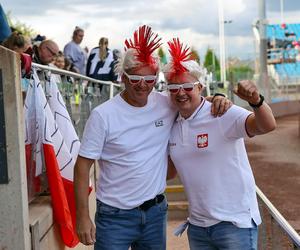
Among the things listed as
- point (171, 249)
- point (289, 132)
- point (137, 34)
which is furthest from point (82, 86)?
point (289, 132)

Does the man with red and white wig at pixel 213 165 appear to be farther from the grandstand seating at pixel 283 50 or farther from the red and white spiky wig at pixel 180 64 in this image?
the grandstand seating at pixel 283 50

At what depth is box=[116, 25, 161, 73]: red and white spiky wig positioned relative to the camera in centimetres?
322

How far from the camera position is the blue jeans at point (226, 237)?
310 centimetres

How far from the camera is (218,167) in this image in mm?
3107

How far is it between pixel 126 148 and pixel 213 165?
500 mm

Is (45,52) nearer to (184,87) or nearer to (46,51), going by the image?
(46,51)

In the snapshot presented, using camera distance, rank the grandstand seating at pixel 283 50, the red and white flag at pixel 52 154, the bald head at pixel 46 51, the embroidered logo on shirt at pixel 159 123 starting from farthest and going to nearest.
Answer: the grandstand seating at pixel 283 50 → the bald head at pixel 46 51 → the red and white flag at pixel 52 154 → the embroidered logo on shirt at pixel 159 123

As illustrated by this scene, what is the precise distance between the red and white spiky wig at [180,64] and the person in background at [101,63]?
624 cm

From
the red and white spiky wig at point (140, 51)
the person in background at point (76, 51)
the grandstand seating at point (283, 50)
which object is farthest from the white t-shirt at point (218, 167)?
the grandstand seating at point (283, 50)

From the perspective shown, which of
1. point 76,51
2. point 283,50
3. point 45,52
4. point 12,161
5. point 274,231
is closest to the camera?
point 12,161

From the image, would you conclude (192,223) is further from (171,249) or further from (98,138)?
(171,249)

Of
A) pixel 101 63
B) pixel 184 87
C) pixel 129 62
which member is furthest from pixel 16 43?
pixel 101 63

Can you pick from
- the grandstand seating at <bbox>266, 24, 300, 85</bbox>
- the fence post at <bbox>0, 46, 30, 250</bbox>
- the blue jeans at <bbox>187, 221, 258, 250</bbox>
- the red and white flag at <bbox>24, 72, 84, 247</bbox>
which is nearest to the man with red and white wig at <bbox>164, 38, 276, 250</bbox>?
the blue jeans at <bbox>187, 221, 258, 250</bbox>

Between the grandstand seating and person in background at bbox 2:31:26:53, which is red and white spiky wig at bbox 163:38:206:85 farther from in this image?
the grandstand seating
